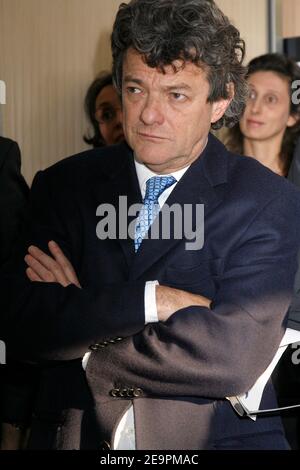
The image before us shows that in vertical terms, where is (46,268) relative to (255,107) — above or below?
below

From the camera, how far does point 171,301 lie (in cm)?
198

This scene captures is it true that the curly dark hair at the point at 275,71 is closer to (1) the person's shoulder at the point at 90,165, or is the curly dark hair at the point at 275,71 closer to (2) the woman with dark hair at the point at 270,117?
(2) the woman with dark hair at the point at 270,117

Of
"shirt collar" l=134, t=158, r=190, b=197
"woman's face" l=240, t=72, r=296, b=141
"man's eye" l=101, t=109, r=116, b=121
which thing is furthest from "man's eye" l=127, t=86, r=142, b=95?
"man's eye" l=101, t=109, r=116, b=121

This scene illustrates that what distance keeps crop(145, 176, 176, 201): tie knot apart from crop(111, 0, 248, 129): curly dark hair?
235 mm

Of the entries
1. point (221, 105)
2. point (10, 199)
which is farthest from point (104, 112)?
point (221, 105)

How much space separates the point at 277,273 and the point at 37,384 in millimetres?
939

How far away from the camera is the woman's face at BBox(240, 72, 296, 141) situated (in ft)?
12.5

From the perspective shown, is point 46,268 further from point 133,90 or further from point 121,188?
point 133,90

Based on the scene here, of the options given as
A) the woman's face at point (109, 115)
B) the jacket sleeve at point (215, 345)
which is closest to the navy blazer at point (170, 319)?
the jacket sleeve at point (215, 345)

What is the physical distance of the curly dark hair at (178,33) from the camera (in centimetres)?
201

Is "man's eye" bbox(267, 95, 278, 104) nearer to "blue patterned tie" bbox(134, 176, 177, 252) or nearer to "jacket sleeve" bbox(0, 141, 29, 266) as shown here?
"jacket sleeve" bbox(0, 141, 29, 266)

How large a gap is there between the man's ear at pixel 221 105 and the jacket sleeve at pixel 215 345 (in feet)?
1.27

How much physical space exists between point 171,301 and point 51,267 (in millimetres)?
332

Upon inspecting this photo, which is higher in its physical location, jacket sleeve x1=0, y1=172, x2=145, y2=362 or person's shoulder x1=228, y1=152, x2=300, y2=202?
person's shoulder x1=228, y1=152, x2=300, y2=202
